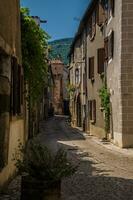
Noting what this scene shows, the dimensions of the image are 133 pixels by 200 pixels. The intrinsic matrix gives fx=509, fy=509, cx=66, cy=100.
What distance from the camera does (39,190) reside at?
7.33 metres

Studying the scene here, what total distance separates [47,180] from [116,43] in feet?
50.5

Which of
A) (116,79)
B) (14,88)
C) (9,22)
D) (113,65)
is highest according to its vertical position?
(113,65)

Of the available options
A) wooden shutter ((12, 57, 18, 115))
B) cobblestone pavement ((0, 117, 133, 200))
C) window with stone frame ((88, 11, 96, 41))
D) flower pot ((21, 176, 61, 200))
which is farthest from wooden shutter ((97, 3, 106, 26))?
flower pot ((21, 176, 61, 200))

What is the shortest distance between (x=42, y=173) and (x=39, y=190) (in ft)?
0.94

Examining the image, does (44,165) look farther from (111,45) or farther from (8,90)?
(111,45)

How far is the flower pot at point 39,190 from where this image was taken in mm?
7328

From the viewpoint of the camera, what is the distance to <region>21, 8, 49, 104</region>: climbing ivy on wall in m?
15.6

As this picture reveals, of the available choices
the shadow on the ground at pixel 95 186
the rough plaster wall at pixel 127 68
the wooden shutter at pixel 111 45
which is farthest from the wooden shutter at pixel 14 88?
the wooden shutter at pixel 111 45

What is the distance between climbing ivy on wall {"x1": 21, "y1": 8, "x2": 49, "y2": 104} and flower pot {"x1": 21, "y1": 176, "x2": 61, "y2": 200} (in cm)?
813

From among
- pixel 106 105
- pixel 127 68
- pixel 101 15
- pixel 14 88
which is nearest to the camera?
pixel 14 88

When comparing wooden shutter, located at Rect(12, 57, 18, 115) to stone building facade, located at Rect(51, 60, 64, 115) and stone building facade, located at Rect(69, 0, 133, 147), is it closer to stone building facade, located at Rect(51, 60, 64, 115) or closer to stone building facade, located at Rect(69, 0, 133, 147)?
stone building facade, located at Rect(69, 0, 133, 147)

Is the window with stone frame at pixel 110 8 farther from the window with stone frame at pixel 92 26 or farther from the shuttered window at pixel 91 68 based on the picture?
the shuttered window at pixel 91 68

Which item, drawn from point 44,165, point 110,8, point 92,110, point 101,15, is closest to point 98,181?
point 44,165

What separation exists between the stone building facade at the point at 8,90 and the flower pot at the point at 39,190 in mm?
1395
